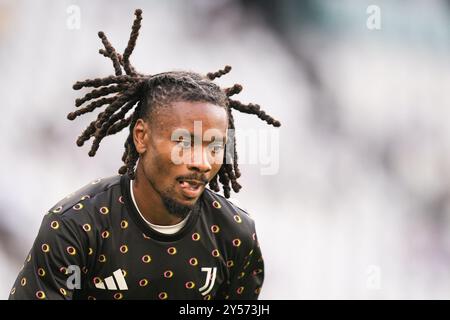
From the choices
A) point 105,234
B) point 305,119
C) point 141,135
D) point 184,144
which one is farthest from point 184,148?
point 305,119

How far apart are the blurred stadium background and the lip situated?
220 centimetres

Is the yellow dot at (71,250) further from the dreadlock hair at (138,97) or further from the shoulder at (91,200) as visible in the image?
the dreadlock hair at (138,97)

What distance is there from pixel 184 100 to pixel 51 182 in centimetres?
231

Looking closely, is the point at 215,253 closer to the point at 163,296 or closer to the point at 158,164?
the point at 163,296

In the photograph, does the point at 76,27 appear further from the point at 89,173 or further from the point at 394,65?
the point at 394,65

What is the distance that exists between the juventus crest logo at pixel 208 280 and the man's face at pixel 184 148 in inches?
12.6

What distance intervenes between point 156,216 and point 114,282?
0.30 meters

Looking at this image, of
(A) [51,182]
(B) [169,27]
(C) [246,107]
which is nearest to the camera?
(C) [246,107]

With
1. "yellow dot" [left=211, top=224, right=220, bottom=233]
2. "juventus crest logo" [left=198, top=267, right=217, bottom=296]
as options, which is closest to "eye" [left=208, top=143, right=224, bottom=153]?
"yellow dot" [left=211, top=224, right=220, bottom=233]

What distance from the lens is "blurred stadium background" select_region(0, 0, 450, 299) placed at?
5.19m

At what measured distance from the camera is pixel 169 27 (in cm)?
543

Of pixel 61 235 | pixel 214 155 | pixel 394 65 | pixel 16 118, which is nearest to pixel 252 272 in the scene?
pixel 214 155

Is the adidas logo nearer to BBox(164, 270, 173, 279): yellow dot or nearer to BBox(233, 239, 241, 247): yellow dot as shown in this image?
BBox(164, 270, 173, 279): yellow dot

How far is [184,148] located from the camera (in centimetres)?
295
